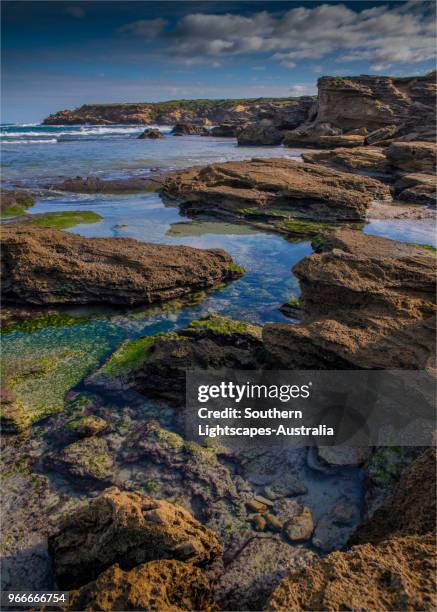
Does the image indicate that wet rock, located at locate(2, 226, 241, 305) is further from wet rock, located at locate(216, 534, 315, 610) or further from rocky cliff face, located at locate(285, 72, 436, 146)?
rocky cliff face, located at locate(285, 72, 436, 146)

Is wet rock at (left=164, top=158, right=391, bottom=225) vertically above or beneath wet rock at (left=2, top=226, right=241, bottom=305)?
above

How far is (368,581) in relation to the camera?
3.25 metres

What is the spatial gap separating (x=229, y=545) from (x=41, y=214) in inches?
769

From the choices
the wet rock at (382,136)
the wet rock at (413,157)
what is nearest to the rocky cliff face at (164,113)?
the wet rock at (382,136)

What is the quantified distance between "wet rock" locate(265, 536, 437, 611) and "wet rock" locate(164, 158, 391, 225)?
16.3 meters

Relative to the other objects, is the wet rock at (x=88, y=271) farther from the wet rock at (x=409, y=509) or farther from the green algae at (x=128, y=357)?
the wet rock at (x=409, y=509)

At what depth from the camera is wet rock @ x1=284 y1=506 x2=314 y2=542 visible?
530cm

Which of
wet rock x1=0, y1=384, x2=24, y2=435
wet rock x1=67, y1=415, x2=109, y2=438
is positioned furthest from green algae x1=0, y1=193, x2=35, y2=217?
wet rock x1=67, y1=415, x2=109, y2=438

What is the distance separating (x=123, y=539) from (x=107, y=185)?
27390mm

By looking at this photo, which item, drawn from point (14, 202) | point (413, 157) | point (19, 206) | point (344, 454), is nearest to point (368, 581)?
point (344, 454)

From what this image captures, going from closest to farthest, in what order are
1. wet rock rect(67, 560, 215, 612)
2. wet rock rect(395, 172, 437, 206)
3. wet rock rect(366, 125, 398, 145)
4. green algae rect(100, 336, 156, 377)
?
wet rock rect(67, 560, 215, 612) → green algae rect(100, 336, 156, 377) → wet rock rect(395, 172, 437, 206) → wet rock rect(366, 125, 398, 145)

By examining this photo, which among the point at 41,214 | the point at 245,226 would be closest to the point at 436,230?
the point at 245,226

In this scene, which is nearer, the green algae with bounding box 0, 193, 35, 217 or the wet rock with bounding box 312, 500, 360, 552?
the wet rock with bounding box 312, 500, 360, 552

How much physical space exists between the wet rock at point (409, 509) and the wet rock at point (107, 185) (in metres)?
26.1
